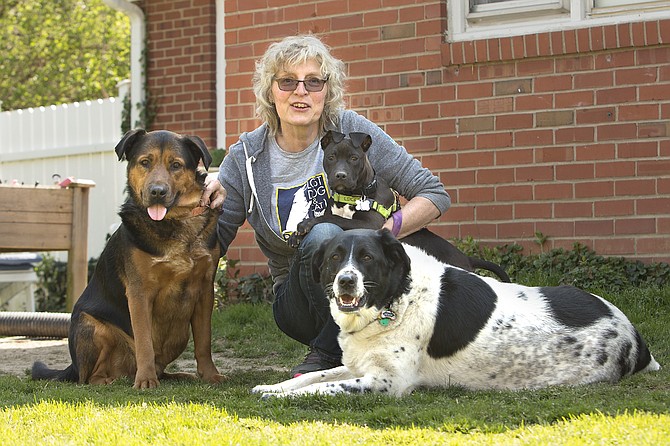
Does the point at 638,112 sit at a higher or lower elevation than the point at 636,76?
lower

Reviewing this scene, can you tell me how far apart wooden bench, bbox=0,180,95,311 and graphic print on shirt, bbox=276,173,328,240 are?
3.47 metres

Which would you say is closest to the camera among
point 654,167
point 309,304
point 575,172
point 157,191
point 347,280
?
point 347,280

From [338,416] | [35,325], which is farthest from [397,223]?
[35,325]

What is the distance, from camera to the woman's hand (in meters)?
5.09

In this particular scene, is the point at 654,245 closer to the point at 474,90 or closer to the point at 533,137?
the point at 533,137

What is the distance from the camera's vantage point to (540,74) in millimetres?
7312

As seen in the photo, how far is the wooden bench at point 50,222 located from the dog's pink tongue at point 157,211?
353 cm

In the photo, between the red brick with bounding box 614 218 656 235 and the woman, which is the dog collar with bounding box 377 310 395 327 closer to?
the woman

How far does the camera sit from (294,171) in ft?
17.7

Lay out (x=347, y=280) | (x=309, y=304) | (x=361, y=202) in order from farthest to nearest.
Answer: (x=361, y=202), (x=309, y=304), (x=347, y=280)

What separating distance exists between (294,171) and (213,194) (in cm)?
49

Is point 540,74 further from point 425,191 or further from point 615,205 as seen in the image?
point 425,191

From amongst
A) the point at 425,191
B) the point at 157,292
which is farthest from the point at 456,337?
the point at 157,292

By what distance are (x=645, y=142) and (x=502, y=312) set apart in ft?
10.3
